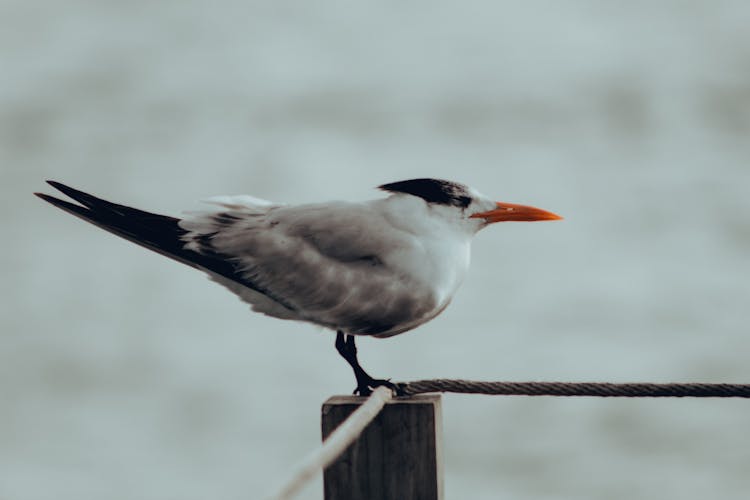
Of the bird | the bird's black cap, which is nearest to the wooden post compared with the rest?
the bird

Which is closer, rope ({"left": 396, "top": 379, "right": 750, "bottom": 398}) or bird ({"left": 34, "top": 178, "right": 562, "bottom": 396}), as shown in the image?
rope ({"left": 396, "top": 379, "right": 750, "bottom": 398})

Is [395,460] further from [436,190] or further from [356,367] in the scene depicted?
[436,190]

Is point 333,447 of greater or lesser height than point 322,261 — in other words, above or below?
below

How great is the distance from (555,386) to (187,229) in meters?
1.15

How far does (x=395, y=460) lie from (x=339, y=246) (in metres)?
0.80

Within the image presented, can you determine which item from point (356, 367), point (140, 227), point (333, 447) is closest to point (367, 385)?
point (356, 367)

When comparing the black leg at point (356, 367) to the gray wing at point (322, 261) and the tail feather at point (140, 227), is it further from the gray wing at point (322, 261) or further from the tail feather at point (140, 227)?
the tail feather at point (140, 227)

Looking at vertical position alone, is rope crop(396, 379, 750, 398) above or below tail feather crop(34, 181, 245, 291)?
below

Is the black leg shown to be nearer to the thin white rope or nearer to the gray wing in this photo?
the gray wing

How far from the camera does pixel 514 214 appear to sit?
10.7ft

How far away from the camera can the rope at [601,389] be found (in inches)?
104

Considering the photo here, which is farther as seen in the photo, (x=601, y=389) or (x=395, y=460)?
(x=601, y=389)

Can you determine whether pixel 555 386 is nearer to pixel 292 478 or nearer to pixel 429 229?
pixel 429 229

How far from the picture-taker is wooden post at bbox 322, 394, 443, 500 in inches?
97.0
